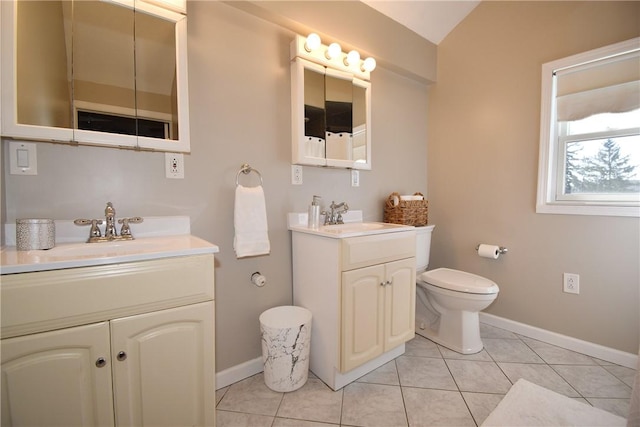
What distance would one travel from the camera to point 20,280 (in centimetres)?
79

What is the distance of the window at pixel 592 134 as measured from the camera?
5.65ft

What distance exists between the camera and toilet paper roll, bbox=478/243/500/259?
85.1 inches

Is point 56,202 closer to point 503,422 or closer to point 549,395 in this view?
point 503,422

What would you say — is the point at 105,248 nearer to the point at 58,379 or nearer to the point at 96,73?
the point at 58,379

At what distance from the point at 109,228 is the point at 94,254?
10.9 inches

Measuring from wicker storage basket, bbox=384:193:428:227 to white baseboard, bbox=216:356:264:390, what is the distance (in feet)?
4.40

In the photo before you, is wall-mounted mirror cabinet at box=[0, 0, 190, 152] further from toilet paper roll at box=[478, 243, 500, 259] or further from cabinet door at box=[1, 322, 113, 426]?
toilet paper roll at box=[478, 243, 500, 259]

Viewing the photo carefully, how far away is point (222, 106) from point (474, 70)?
6.64 ft

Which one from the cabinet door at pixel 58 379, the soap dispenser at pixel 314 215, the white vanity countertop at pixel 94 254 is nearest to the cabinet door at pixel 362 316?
the soap dispenser at pixel 314 215

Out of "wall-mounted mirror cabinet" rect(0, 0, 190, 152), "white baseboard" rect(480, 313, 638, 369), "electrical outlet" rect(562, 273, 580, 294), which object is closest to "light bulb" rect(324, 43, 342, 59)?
"wall-mounted mirror cabinet" rect(0, 0, 190, 152)

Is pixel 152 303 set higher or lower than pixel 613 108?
lower

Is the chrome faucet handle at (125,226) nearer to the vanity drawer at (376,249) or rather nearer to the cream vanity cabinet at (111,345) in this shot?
the cream vanity cabinet at (111,345)

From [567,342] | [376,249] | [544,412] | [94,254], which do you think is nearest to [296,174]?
[376,249]

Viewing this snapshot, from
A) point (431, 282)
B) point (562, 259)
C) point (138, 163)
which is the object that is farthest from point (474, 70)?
point (138, 163)
